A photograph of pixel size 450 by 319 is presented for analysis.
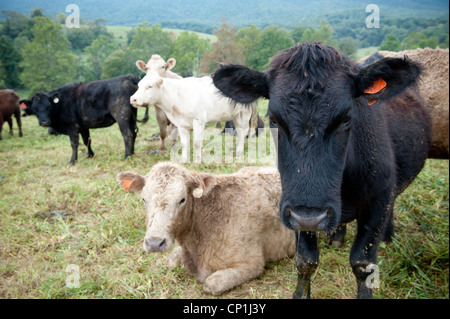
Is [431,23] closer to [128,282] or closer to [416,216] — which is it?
[416,216]

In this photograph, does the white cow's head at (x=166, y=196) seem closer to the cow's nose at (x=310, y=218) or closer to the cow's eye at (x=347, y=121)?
the cow's nose at (x=310, y=218)

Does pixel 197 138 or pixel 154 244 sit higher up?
pixel 154 244

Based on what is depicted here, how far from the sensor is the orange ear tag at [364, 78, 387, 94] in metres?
2.12

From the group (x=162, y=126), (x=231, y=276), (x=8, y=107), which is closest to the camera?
(x=231, y=276)

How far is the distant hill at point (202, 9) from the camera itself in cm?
690

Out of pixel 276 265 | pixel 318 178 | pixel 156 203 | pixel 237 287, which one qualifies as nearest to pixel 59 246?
pixel 156 203

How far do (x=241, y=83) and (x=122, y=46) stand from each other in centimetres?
3186

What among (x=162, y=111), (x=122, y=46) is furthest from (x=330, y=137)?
(x=122, y=46)

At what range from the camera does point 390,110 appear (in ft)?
9.66

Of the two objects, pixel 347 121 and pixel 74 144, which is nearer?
pixel 347 121

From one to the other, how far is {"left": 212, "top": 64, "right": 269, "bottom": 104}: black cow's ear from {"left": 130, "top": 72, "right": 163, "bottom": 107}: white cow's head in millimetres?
5300

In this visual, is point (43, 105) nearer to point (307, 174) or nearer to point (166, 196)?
point (166, 196)

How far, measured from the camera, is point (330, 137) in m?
1.97

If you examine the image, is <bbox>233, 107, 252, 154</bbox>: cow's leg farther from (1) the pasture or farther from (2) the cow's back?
(2) the cow's back
